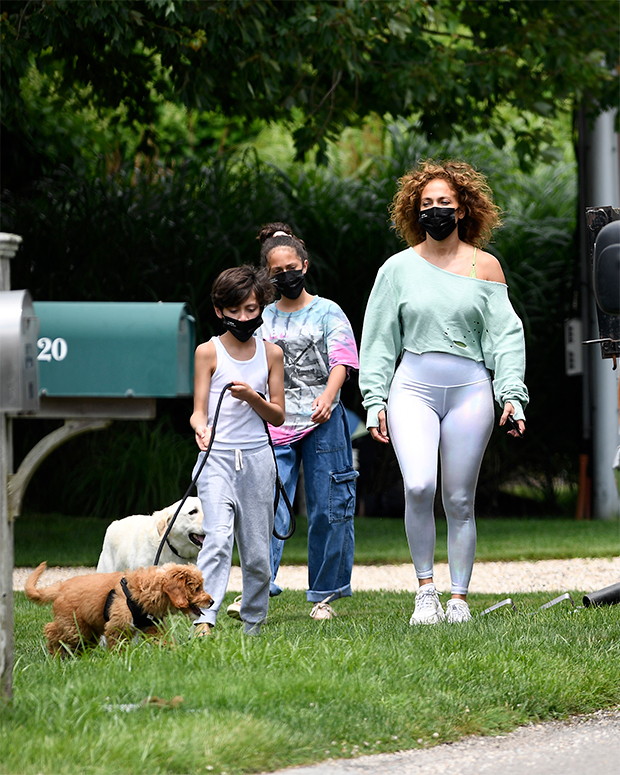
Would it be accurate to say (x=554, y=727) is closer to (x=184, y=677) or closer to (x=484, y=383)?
(x=184, y=677)

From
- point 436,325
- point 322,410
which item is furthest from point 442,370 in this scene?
point 322,410

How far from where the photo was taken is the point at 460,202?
206 inches

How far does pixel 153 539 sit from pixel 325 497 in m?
0.93

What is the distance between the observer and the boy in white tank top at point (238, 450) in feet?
15.0

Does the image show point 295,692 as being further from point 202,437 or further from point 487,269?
point 487,269

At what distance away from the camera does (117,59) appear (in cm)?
972

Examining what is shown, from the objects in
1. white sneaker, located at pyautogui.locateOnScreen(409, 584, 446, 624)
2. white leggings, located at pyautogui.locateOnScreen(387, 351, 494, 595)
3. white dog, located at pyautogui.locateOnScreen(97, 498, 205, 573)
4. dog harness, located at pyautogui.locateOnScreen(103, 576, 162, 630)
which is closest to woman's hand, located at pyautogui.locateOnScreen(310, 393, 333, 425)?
white leggings, located at pyautogui.locateOnScreen(387, 351, 494, 595)

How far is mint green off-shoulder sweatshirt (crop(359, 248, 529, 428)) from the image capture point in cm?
503

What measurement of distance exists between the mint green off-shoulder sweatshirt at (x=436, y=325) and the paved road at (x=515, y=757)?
1.72 m

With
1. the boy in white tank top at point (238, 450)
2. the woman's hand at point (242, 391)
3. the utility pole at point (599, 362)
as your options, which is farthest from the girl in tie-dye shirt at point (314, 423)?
the utility pole at point (599, 362)

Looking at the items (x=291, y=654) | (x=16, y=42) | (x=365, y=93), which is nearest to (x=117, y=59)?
(x=16, y=42)

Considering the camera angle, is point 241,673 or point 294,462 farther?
point 294,462

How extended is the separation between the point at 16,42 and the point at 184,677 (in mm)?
6139

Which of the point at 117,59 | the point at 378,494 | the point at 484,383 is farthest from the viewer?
the point at 378,494
